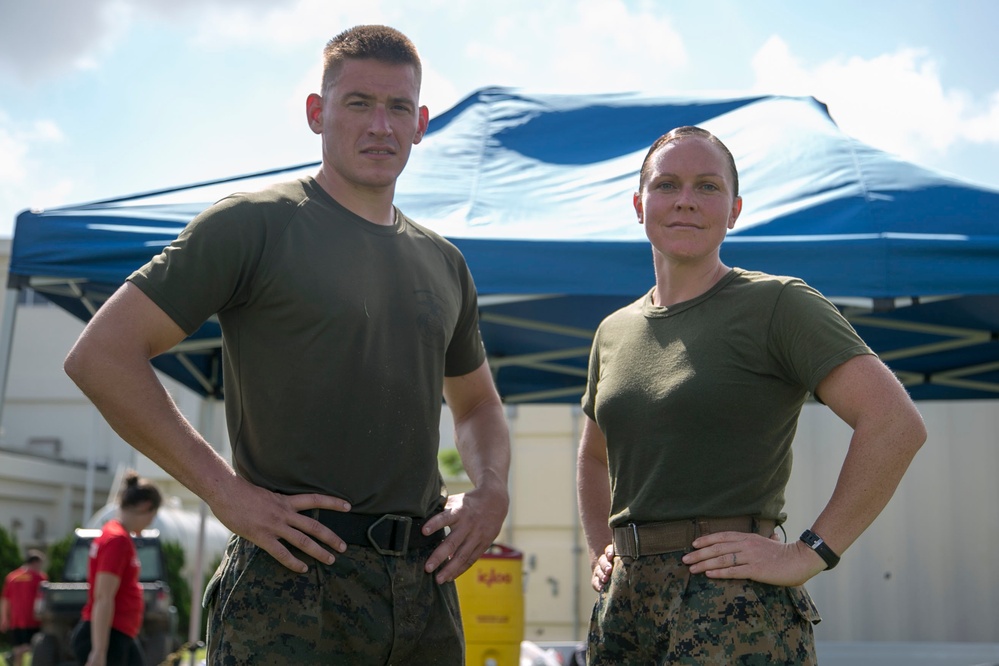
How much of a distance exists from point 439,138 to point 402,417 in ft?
10.9

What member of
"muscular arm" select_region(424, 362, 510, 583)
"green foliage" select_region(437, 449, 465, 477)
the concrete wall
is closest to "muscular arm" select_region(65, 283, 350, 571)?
"muscular arm" select_region(424, 362, 510, 583)

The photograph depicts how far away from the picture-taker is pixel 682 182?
7.09ft

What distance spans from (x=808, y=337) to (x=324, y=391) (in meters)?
0.92

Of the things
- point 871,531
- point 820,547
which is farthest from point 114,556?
point 871,531

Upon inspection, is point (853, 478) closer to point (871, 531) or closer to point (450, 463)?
point (871, 531)

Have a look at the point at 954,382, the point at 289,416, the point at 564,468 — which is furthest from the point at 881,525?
the point at 289,416

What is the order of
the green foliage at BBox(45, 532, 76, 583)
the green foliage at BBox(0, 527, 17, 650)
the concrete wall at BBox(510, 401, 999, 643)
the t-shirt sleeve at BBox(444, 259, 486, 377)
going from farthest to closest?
the green foliage at BBox(0, 527, 17, 650) < the green foliage at BBox(45, 532, 76, 583) < the concrete wall at BBox(510, 401, 999, 643) < the t-shirt sleeve at BBox(444, 259, 486, 377)

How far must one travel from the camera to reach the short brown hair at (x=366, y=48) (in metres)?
2.05

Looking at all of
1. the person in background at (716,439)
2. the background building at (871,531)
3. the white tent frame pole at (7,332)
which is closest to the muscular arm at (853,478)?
the person in background at (716,439)

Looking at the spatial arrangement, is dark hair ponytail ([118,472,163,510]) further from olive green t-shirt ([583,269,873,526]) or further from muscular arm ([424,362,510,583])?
olive green t-shirt ([583,269,873,526])

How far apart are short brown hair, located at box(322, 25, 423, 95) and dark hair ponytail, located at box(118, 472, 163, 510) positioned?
3769mm

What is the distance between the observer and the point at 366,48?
205cm

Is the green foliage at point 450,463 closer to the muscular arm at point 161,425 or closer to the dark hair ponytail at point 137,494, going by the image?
the dark hair ponytail at point 137,494

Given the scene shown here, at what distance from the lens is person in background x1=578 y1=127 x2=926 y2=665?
186 cm
